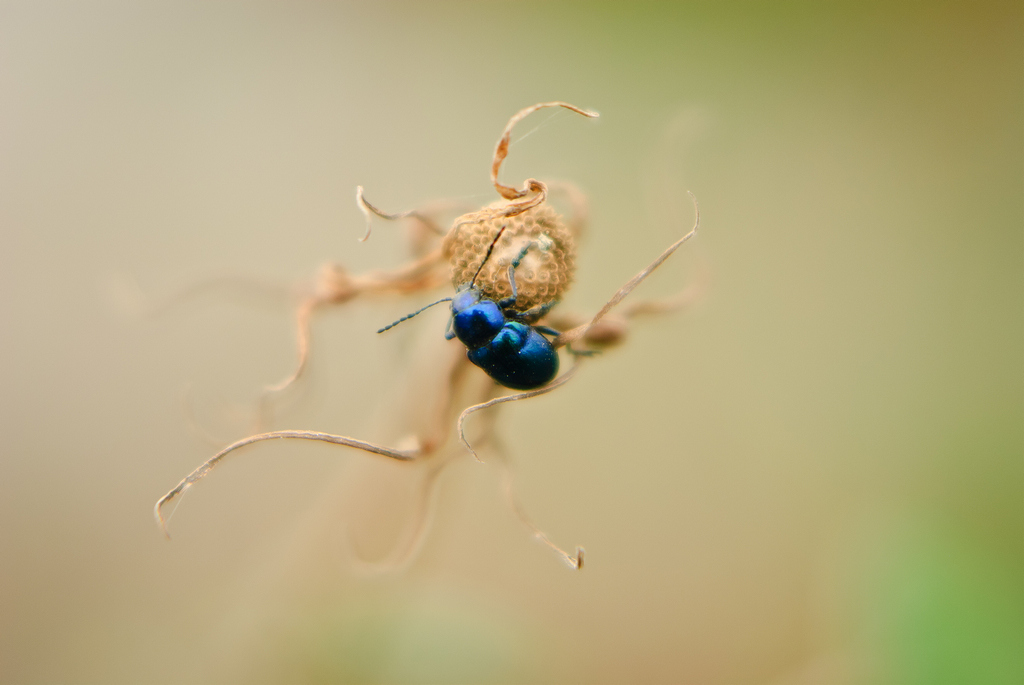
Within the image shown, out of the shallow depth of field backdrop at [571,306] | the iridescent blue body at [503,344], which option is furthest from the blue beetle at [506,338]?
the shallow depth of field backdrop at [571,306]

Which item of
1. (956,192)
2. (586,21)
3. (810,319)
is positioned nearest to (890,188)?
(956,192)

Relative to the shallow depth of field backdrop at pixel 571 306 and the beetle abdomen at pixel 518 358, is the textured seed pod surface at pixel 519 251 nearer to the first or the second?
the beetle abdomen at pixel 518 358

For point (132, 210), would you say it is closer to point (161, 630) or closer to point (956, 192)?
point (161, 630)

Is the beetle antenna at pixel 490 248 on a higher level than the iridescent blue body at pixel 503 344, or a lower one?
higher

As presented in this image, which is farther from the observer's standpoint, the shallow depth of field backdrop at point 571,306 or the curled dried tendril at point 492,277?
the shallow depth of field backdrop at point 571,306

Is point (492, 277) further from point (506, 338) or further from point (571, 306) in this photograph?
point (571, 306)

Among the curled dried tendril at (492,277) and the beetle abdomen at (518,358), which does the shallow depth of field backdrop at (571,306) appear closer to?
the curled dried tendril at (492,277)

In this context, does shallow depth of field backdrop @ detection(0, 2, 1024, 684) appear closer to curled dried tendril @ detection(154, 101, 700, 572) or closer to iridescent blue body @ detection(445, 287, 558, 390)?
curled dried tendril @ detection(154, 101, 700, 572)
